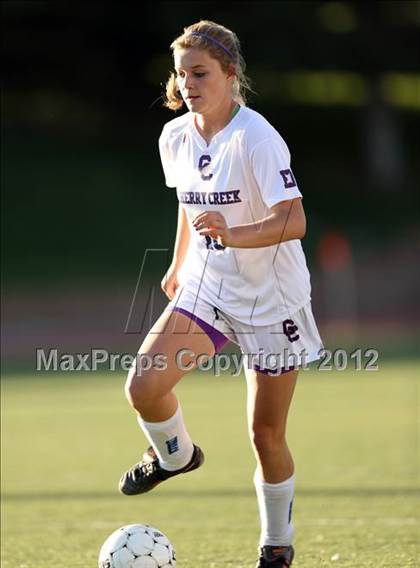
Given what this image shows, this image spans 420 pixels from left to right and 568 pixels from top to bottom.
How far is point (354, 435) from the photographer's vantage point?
408 inches

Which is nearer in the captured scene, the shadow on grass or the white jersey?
the white jersey

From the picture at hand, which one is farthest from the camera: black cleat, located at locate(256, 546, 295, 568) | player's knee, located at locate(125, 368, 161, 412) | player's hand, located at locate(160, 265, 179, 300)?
player's hand, located at locate(160, 265, 179, 300)

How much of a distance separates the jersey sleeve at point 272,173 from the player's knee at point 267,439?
97 cm

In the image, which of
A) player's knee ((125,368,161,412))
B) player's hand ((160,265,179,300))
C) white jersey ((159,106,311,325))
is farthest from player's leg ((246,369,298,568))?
player's hand ((160,265,179,300))

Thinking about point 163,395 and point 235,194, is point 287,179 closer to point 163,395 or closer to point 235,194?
point 235,194

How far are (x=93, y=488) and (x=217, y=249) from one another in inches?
140

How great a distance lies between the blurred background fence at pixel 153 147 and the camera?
23141 millimetres


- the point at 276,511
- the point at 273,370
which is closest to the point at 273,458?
the point at 276,511

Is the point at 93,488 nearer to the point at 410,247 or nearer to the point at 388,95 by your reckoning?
the point at 410,247

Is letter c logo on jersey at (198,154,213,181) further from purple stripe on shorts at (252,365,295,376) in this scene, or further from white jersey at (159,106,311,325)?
purple stripe on shorts at (252,365,295,376)

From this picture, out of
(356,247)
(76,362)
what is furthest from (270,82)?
(76,362)

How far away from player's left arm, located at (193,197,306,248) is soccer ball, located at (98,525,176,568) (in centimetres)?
126

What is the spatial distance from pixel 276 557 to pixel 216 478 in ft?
11.4

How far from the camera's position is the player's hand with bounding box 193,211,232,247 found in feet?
15.5
